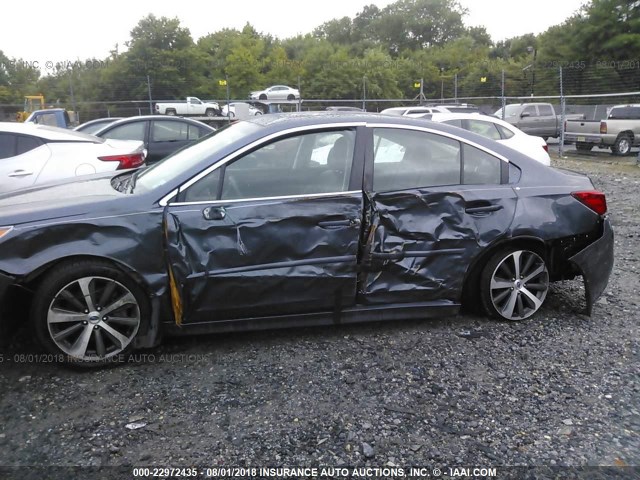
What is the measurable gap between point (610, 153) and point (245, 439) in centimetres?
1857

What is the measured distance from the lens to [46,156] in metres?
6.10

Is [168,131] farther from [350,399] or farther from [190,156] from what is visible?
[350,399]

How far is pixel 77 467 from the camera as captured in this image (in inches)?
96.7

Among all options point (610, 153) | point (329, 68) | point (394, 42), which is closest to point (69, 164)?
point (610, 153)

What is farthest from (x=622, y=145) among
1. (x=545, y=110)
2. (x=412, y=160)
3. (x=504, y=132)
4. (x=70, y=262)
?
(x=70, y=262)

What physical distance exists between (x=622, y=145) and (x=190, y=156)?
17137 mm

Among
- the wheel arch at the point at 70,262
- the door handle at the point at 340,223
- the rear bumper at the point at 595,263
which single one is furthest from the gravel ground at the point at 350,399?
the door handle at the point at 340,223

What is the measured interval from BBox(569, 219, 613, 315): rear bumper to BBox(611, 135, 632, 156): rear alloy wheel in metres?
15.1

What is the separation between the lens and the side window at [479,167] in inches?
152

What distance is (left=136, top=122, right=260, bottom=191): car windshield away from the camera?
356cm

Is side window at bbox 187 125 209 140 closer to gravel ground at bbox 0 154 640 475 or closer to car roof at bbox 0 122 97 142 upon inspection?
car roof at bbox 0 122 97 142

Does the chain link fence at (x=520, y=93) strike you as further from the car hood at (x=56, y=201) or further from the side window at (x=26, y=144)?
the car hood at (x=56, y=201)

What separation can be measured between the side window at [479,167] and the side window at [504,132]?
21.1ft

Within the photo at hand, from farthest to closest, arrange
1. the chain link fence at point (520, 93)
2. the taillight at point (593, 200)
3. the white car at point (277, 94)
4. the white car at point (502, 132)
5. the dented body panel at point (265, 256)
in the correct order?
the white car at point (277, 94) → the chain link fence at point (520, 93) → the white car at point (502, 132) → the taillight at point (593, 200) → the dented body panel at point (265, 256)
